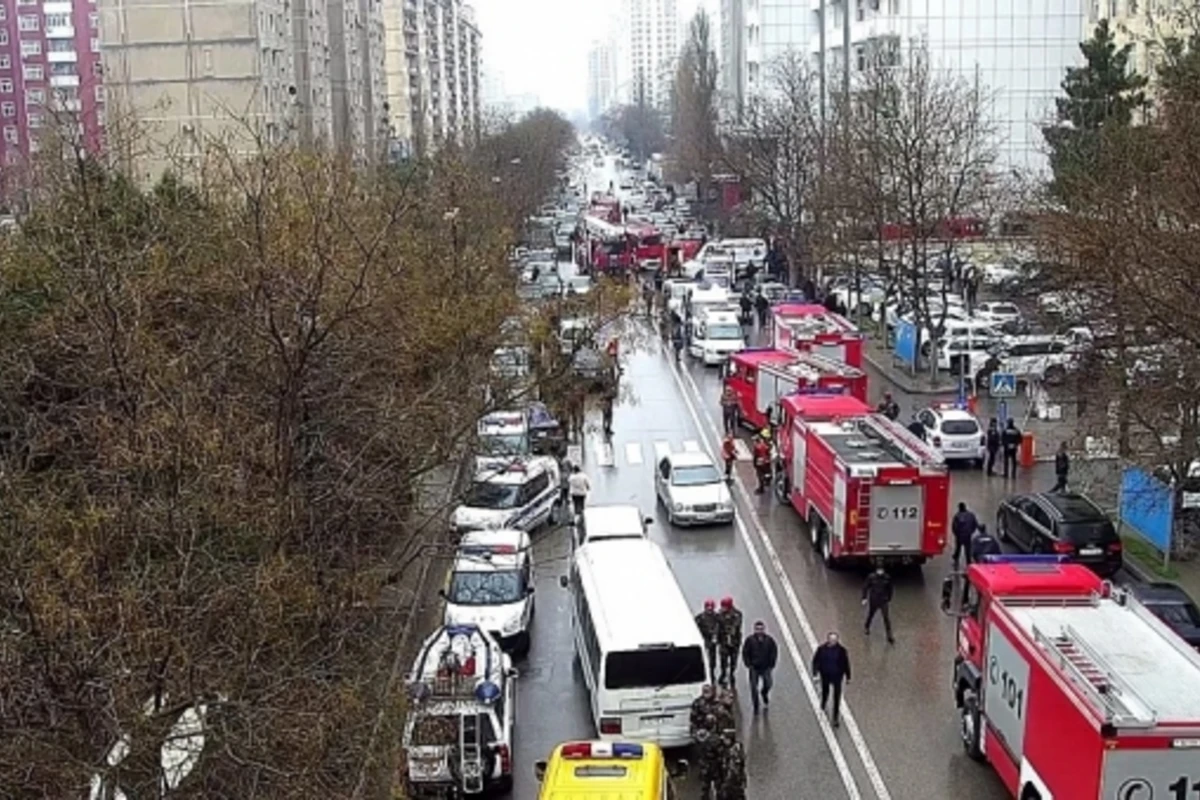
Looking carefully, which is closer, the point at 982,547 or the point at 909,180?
the point at 982,547

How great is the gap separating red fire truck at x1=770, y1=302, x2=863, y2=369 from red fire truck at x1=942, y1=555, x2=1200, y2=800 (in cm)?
2005

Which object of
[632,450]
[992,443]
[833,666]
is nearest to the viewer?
[833,666]

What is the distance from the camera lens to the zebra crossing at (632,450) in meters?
34.4

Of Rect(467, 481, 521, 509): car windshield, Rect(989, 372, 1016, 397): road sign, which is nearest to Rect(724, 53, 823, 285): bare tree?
Rect(989, 372, 1016, 397): road sign

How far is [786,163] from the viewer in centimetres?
6138

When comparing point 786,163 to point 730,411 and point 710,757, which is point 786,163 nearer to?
point 730,411

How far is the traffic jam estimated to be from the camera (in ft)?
47.9

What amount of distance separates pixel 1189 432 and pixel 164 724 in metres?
18.2

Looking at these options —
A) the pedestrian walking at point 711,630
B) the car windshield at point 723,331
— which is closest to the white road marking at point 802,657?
the pedestrian walking at point 711,630

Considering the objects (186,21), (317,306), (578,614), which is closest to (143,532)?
(317,306)

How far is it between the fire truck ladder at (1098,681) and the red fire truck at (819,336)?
23120 mm

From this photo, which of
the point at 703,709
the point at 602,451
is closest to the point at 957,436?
the point at 602,451

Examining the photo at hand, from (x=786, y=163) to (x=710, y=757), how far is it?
47.7 meters

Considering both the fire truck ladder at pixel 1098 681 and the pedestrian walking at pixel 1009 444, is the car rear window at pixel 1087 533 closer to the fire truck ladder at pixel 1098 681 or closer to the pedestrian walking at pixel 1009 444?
the pedestrian walking at pixel 1009 444
